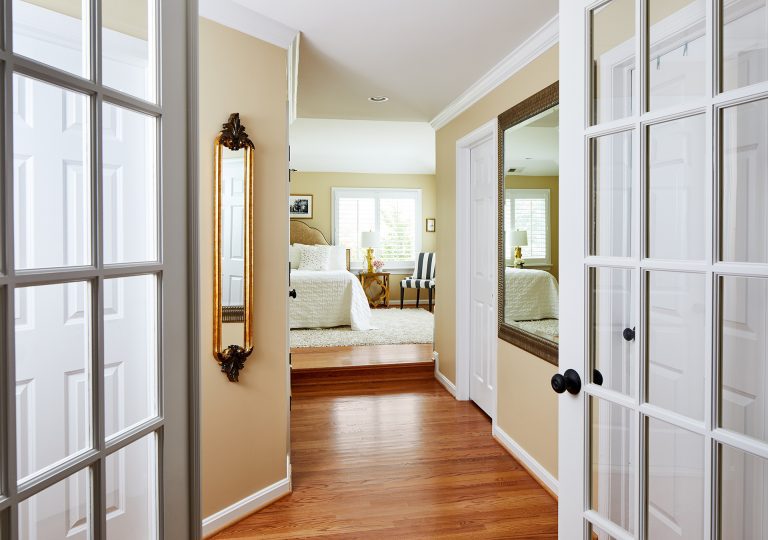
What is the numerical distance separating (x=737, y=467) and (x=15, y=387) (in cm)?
122

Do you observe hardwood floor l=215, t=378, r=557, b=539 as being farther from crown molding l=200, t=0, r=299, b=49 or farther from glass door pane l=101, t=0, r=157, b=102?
crown molding l=200, t=0, r=299, b=49

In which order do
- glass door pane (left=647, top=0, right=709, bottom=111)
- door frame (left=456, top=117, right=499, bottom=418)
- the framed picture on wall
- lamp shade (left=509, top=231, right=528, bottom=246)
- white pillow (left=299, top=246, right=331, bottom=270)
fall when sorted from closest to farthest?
glass door pane (left=647, top=0, right=709, bottom=111) < lamp shade (left=509, top=231, right=528, bottom=246) < door frame (left=456, top=117, right=499, bottom=418) < white pillow (left=299, top=246, right=331, bottom=270) < the framed picture on wall

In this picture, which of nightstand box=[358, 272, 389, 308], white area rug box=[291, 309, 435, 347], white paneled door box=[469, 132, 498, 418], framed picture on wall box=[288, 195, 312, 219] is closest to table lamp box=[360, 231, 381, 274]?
nightstand box=[358, 272, 389, 308]

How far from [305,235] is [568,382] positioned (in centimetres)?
800

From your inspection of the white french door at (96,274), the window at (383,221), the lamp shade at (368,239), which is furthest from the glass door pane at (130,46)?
the window at (383,221)

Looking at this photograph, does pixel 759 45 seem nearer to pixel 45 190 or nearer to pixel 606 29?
pixel 606 29

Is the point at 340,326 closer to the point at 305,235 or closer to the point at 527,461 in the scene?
the point at 305,235

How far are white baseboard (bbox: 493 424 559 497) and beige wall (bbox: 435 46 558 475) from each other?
33 mm

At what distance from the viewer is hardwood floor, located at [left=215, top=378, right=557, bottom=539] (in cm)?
245

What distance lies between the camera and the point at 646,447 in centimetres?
117

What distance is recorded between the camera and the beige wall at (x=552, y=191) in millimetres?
2496

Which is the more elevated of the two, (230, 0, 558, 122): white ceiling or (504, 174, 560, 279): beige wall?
(230, 0, 558, 122): white ceiling

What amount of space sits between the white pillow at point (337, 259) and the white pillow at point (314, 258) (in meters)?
0.16

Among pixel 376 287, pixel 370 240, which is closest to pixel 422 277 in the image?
pixel 376 287
